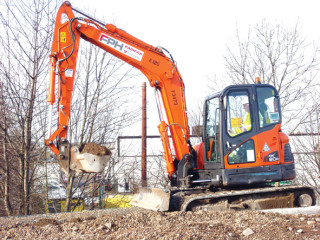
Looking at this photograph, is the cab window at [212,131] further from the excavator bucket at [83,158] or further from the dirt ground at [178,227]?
the excavator bucket at [83,158]

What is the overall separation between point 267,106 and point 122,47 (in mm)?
3282

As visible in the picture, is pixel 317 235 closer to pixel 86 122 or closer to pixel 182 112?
pixel 182 112

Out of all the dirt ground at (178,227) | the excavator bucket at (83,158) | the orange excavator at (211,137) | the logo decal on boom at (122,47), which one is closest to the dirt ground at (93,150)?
the excavator bucket at (83,158)

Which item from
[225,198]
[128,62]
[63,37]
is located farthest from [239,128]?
[63,37]

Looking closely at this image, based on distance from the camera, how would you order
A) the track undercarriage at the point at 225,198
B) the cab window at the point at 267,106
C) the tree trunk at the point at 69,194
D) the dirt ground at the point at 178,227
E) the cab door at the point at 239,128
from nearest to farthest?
the dirt ground at the point at 178,227, the track undercarriage at the point at 225,198, the cab door at the point at 239,128, the cab window at the point at 267,106, the tree trunk at the point at 69,194

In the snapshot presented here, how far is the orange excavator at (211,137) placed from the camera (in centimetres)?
702

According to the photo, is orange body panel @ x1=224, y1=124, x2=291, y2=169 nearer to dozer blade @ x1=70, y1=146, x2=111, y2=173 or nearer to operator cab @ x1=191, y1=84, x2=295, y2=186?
operator cab @ x1=191, y1=84, x2=295, y2=186

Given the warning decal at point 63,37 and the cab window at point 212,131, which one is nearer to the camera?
the warning decal at point 63,37

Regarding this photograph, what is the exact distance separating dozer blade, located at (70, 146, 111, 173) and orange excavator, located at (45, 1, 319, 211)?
137 centimetres

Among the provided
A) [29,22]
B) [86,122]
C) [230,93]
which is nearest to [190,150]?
[230,93]

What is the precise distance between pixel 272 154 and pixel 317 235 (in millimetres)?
2676

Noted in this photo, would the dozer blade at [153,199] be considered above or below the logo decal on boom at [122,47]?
below

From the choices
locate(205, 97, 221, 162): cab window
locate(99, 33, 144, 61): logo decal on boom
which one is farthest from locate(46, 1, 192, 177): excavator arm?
locate(205, 97, 221, 162): cab window

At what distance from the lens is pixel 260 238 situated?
4.87 meters
